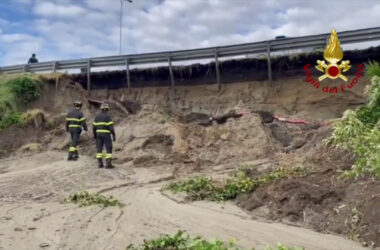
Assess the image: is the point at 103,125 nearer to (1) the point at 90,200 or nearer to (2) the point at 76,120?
(2) the point at 76,120

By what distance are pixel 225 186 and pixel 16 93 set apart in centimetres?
1422

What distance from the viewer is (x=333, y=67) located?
1658cm

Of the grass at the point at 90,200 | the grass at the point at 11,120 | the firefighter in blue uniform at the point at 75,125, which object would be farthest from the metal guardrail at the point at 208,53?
the grass at the point at 90,200

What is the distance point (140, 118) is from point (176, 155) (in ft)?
11.5

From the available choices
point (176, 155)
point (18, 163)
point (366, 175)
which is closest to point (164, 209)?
point (366, 175)

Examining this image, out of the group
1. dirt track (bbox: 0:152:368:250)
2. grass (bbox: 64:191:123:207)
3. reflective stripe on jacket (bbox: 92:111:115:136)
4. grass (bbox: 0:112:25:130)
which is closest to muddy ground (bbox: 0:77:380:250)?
dirt track (bbox: 0:152:368:250)

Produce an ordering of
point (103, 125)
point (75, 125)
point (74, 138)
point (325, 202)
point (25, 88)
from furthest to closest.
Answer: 1. point (25, 88)
2. point (75, 125)
3. point (74, 138)
4. point (103, 125)
5. point (325, 202)

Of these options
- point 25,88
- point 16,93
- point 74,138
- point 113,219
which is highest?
point 25,88

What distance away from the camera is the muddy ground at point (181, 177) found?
672 cm

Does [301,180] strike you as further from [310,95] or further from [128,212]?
[310,95]

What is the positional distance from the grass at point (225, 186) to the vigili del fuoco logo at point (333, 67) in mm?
7190

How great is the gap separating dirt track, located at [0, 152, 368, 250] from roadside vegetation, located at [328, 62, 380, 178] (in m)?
1.52

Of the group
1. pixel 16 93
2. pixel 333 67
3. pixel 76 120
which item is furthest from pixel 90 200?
pixel 16 93

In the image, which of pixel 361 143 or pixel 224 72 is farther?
pixel 224 72
